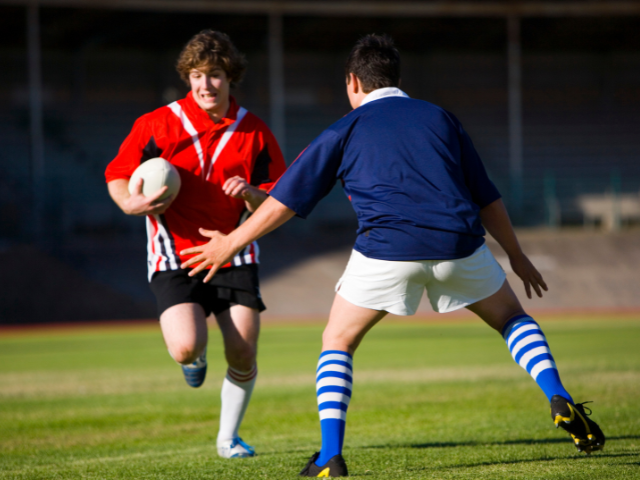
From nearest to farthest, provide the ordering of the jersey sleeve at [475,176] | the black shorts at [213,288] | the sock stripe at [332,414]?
1. the sock stripe at [332,414]
2. the jersey sleeve at [475,176]
3. the black shorts at [213,288]

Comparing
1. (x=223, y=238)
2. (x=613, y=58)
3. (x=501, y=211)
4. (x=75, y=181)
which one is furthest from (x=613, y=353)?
(x=613, y=58)

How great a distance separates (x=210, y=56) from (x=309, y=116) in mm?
29548

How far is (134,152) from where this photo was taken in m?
4.52

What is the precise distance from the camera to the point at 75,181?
998 inches

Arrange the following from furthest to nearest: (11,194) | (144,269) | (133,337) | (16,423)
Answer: (11,194) → (144,269) → (133,337) → (16,423)

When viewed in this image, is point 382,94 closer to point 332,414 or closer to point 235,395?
point 332,414

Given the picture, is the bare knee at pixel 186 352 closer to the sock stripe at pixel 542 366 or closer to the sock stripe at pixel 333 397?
the sock stripe at pixel 333 397

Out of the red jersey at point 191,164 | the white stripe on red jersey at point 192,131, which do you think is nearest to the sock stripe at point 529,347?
the red jersey at point 191,164

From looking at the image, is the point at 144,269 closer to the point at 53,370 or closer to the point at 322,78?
the point at 53,370

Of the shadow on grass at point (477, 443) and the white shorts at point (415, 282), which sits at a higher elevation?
the white shorts at point (415, 282)

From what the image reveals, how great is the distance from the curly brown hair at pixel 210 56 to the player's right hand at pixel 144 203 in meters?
0.81

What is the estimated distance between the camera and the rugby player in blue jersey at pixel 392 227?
3465 millimetres

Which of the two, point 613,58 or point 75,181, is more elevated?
point 613,58

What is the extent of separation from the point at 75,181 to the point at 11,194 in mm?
2090
